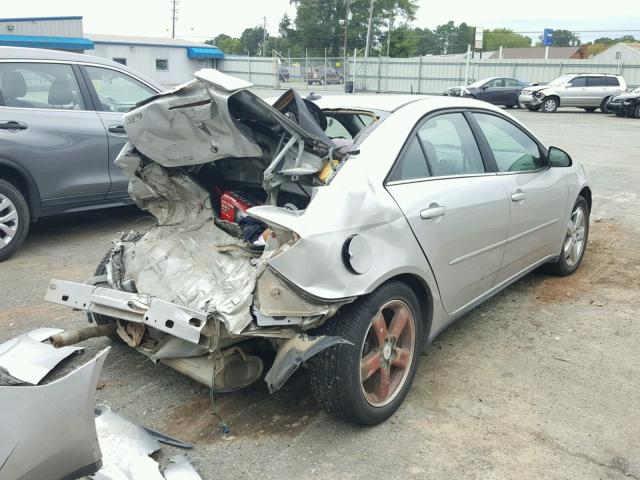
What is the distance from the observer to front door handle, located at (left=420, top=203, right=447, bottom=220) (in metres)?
3.19

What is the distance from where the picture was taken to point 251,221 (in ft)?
11.0

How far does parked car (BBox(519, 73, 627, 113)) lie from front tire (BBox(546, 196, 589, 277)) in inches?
833

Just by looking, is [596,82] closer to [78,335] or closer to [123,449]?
[78,335]

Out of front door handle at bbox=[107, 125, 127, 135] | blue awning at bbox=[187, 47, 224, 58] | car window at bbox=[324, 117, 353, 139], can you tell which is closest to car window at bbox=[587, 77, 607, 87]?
front door handle at bbox=[107, 125, 127, 135]

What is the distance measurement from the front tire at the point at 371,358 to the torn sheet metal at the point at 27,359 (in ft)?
3.65

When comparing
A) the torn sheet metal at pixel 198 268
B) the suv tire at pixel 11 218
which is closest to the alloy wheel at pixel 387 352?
the torn sheet metal at pixel 198 268

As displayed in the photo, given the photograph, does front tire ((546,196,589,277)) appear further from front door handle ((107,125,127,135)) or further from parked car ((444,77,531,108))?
parked car ((444,77,531,108))

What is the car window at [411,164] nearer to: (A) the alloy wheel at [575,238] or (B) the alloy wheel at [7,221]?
(A) the alloy wheel at [575,238]

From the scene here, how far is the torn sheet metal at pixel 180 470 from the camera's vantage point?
2.55 metres

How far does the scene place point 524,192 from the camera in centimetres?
418

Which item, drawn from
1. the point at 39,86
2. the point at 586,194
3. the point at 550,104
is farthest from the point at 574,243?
the point at 550,104

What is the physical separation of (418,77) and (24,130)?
107ft

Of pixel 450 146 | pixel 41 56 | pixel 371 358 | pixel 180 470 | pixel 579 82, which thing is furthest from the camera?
pixel 579 82

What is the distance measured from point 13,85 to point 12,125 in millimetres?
426
